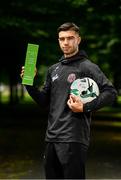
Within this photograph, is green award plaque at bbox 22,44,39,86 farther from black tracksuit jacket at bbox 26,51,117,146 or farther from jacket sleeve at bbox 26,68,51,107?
black tracksuit jacket at bbox 26,51,117,146

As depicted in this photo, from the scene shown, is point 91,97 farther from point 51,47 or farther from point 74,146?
point 51,47

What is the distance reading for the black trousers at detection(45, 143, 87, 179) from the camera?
5375 millimetres

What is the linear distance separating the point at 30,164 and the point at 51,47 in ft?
54.1

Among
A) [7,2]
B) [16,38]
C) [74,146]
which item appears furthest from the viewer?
[16,38]

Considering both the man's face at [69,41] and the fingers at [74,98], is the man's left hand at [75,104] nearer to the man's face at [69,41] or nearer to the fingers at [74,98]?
the fingers at [74,98]

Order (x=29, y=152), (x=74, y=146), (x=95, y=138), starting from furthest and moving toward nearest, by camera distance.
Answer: (x=95, y=138), (x=29, y=152), (x=74, y=146)

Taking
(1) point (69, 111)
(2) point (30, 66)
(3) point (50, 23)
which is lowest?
(1) point (69, 111)

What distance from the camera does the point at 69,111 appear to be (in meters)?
5.39

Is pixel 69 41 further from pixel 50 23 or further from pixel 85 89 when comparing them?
pixel 50 23

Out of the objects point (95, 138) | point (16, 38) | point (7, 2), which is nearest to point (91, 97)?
point (95, 138)

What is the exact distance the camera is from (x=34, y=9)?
2623 centimetres

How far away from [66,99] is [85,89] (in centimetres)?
18

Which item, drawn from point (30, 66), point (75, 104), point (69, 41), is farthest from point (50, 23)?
point (75, 104)

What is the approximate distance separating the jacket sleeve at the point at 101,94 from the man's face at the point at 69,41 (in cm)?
26
